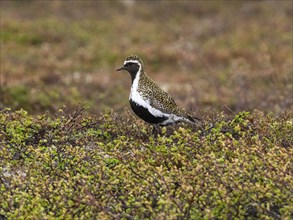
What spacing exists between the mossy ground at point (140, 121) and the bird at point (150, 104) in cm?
22

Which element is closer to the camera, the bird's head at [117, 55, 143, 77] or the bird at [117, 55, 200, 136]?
the bird at [117, 55, 200, 136]

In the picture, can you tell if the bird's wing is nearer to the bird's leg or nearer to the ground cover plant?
the bird's leg

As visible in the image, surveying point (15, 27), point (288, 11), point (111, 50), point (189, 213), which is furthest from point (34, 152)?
point (288, 11)

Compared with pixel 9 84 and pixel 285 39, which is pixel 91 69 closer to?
pixel 9 84

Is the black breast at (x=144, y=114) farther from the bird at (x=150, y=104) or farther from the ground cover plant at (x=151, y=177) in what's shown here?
the ground cover plant at (x=151, y=177)

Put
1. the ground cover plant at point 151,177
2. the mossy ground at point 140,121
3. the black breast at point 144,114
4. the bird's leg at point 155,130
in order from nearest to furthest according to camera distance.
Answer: the ground cover plant at point 151,177 < the mossy ground at point 140,121 < the black breast at point 144,114 < the bird's leg at point 155,130

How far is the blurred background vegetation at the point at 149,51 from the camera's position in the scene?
18.4m

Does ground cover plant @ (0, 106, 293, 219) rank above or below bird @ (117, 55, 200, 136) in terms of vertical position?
below

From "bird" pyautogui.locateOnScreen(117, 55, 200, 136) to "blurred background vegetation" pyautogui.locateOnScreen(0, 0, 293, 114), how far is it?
5003 millimetres

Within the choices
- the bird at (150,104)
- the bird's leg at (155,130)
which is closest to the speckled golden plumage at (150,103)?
the bird at (150,104)

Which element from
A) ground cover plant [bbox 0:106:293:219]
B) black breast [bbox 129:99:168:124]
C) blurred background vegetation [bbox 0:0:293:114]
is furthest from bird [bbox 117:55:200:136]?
blurred background vegetation [bbox 0:0:293:114]

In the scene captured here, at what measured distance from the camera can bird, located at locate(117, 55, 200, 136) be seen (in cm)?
885

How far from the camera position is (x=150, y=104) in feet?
29.1

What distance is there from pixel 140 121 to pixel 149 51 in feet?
48.8
